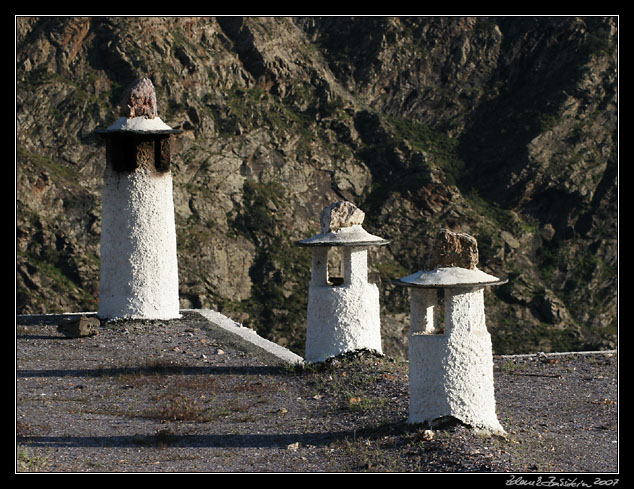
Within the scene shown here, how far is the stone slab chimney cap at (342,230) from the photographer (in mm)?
16812

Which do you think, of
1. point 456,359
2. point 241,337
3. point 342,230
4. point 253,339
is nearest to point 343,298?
point 342,230

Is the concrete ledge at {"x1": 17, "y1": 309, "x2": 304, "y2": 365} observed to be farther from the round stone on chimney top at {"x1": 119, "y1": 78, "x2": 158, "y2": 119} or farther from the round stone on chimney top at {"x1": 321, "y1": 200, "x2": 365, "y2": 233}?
the round stone on chimney top at {"x1": 119, "y1": 78, "x2": 158, "y2": 119}

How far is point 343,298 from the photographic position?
54.9ft

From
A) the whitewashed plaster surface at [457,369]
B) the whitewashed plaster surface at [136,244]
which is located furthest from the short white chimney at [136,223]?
the whitewashed plaster surface at [457,369]

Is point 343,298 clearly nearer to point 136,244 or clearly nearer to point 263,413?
point 263,413

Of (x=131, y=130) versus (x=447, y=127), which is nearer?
(x=131, y=130)

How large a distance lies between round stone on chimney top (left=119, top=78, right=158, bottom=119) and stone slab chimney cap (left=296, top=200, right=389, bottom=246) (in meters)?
4.83

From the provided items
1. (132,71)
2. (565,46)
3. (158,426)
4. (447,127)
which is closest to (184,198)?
(132,71)

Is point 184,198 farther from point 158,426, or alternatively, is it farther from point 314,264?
point 158,426

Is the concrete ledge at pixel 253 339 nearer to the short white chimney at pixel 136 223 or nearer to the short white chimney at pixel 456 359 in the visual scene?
the short white chimney at pixel 136 223

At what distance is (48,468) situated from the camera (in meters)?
11.7

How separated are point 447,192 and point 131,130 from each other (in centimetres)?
4194

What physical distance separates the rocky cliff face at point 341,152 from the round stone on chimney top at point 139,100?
88.6 ft

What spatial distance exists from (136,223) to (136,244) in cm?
36
